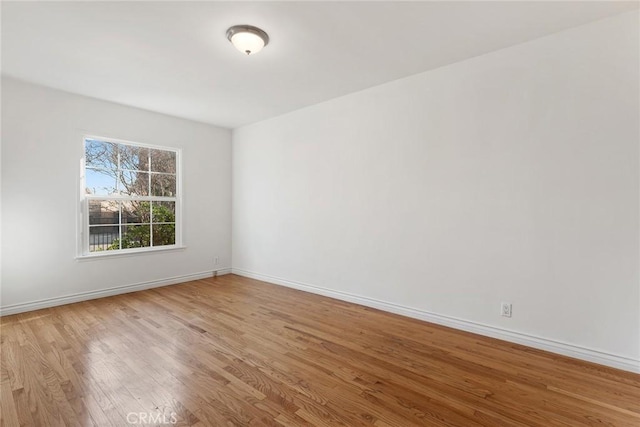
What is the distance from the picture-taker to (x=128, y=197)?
427 centimetres

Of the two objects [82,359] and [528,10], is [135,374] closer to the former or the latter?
[82,359]

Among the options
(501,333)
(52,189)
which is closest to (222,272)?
(52,189)

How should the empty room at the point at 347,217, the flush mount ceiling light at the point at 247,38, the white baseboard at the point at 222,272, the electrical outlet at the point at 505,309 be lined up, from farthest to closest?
the white baseboard at the point at 222,272, the electrical outlet at the point at 505,309, the flush mount ceiling light at the point at 247,38, the empty room at the point at 347,217

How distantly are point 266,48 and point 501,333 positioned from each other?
11.0ft

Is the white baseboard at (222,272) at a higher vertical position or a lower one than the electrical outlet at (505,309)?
lower

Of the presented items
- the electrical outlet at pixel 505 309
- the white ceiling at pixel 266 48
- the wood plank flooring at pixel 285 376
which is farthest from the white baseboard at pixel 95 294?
the electrical outlet at pixel 505 309

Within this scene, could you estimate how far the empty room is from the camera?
198 cm

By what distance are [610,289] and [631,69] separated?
1.65 m

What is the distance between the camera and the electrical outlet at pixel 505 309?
2.67 meters

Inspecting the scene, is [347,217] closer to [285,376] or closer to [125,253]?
[285,376]

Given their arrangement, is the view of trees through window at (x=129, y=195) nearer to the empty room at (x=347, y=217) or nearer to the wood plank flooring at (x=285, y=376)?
the empty room at (x=347, y=217)

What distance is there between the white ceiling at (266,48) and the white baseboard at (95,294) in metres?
2.54

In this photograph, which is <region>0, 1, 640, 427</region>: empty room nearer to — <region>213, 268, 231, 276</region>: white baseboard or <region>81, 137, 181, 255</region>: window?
<region>81, 137, 181, 255</region>: window

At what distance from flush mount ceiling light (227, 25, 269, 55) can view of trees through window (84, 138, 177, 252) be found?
2774 mm
